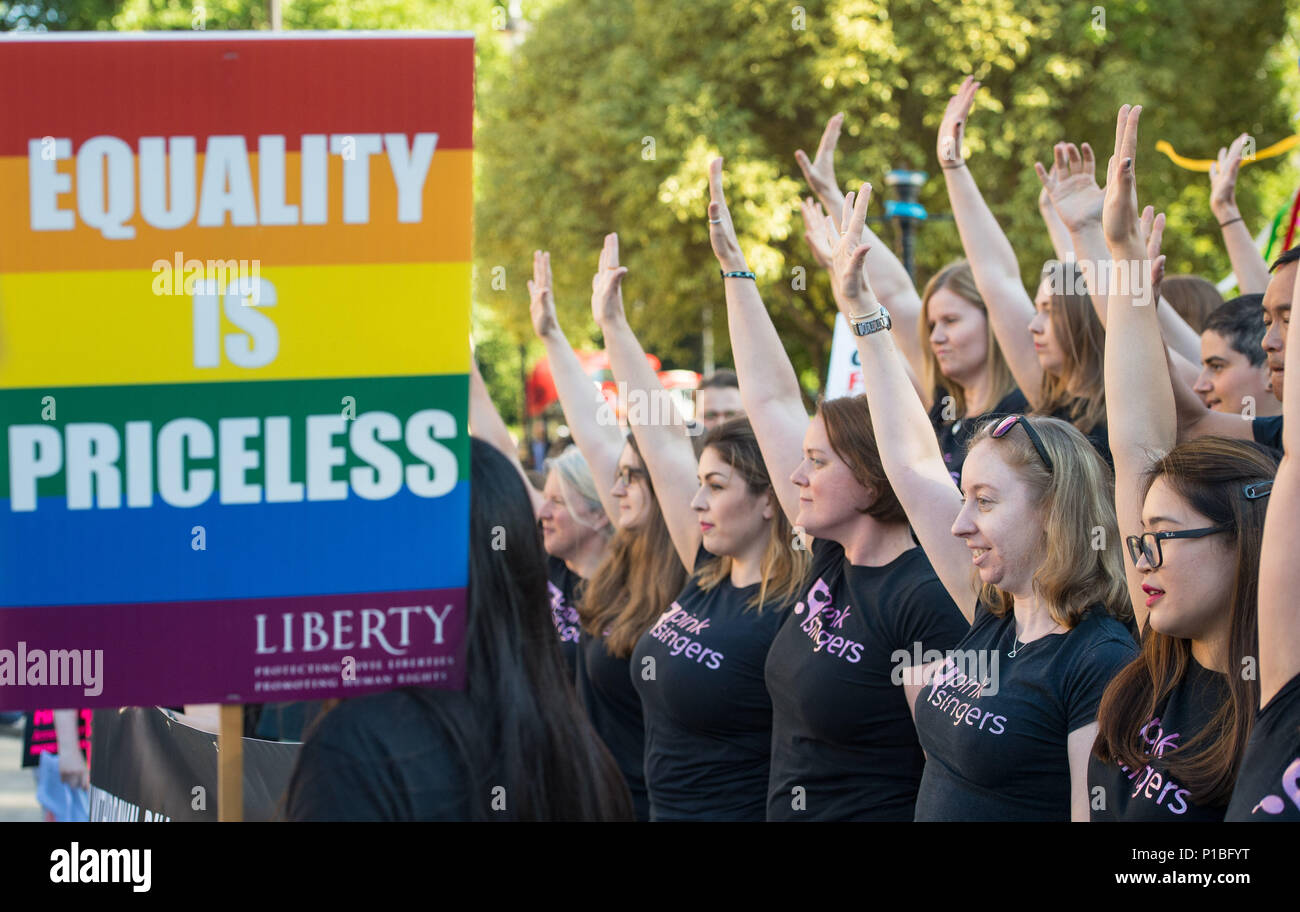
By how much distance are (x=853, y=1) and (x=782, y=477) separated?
1185 centimetres

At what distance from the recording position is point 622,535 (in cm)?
409

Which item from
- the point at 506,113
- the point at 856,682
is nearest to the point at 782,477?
the point at 856,682

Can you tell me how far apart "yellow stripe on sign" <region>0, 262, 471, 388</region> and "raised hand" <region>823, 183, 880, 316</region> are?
1.10 m

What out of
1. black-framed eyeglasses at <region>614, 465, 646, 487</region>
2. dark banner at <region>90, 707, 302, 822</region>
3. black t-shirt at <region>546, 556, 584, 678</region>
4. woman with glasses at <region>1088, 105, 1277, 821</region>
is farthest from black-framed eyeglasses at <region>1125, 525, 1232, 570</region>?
black t-shirt at <region>546, 556, 584, 678</region>

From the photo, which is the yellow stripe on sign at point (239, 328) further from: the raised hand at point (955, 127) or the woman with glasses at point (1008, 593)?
the raised hand at point (955, 127)

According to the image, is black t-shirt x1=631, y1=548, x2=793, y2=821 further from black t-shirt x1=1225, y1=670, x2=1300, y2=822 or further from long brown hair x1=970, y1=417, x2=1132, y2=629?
black t-shirt x1=1225, y1=670, x2=1300, y2=822

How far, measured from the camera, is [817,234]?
3492 mm

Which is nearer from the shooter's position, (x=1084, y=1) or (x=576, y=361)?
(x=576, y=361)

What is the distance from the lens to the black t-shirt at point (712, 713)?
3270mm

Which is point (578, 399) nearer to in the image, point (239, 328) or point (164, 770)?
point (164, 770)

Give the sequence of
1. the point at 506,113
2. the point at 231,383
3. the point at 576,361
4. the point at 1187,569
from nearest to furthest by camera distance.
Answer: the point at 231,383 < the point at 1187,569 < the point at 576,361 < the point at 506,113

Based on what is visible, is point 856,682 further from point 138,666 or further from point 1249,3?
point 1249,3

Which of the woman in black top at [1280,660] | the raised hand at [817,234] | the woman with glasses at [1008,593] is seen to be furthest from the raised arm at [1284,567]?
the raised hand at [817,234]

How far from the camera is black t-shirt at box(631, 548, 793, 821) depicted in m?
3.27
